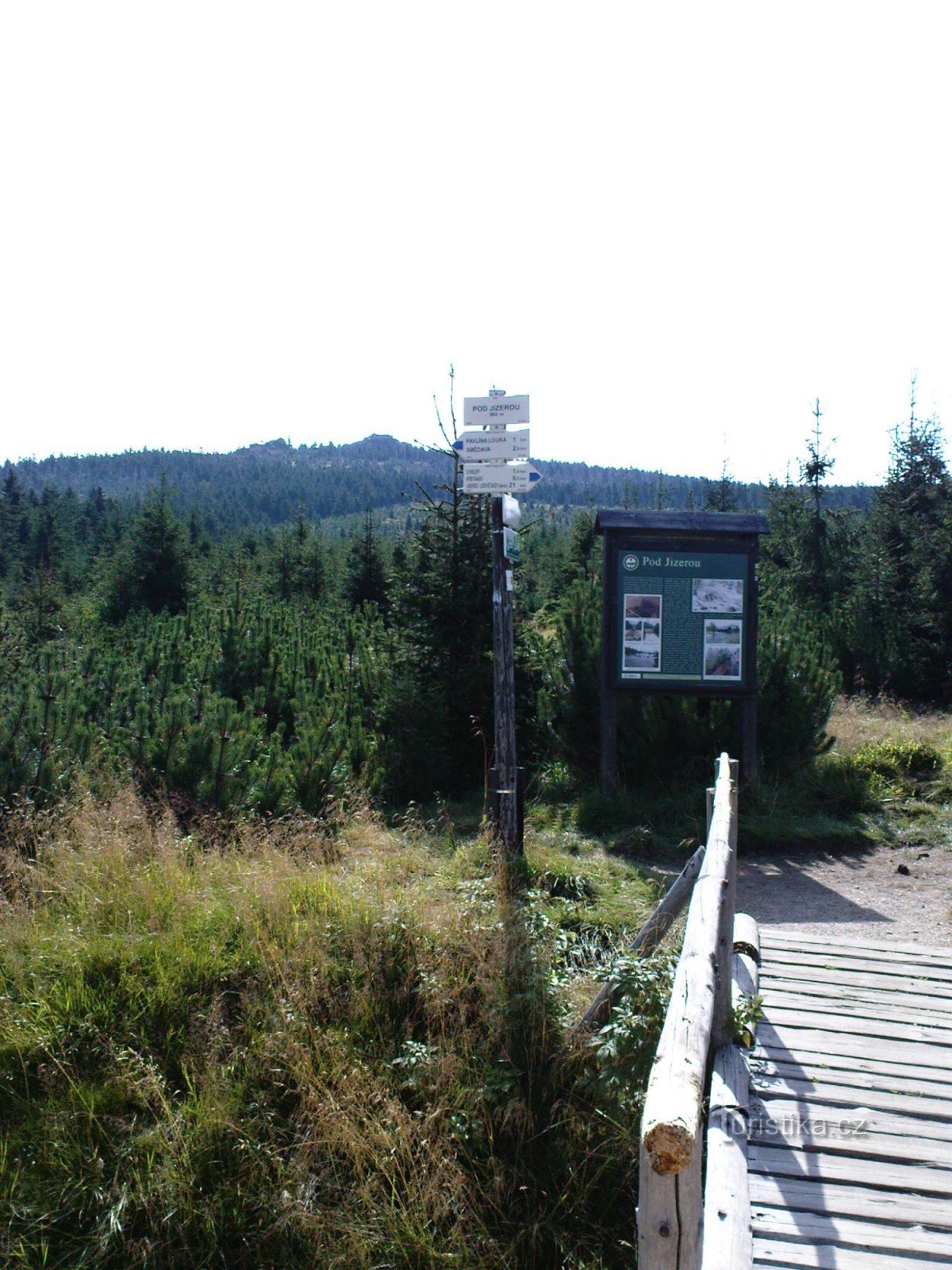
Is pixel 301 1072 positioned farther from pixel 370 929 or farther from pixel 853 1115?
pixel 853 1115

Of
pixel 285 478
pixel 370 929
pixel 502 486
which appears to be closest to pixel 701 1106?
pixel 370 929

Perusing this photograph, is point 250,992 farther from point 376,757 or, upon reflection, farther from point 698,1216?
point 376,757

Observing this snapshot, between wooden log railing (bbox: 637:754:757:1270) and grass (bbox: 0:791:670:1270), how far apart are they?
1.14ft

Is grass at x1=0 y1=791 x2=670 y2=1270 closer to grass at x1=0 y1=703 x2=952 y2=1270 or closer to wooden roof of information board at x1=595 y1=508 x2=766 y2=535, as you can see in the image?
grass at x1=0 y1=703 x2=952 y2=1270

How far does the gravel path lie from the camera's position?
6195 millimetres

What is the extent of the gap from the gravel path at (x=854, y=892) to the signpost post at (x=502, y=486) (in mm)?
1764

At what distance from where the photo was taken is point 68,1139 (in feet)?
12.2

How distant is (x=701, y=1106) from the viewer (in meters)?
2.76

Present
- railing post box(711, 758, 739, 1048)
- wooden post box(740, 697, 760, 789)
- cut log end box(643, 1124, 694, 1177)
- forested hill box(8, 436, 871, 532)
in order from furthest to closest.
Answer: forested hill box(8, 436, 871, 532) → wooden post box(740, 697, 760, 789) → railing post box(711, 758, 739, 1048) → cut log end box(643, 1124, 694, 1177)

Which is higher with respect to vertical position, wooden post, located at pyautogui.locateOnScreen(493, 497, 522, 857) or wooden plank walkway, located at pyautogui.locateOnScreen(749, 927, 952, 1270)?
wooden post, located at pyautogui.locateOnScreen(493, 497, 522, 857)

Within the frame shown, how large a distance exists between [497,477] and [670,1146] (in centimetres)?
494

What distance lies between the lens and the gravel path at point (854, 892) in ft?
20.3

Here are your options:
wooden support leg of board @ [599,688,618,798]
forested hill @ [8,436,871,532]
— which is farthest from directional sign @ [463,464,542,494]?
forested hill @ [8,436,871,532]

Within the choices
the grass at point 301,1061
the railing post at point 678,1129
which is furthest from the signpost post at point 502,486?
the railing post at point 678,1129
